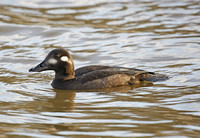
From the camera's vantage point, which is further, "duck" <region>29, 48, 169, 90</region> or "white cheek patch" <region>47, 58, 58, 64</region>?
"white cheek patch" <region>47, 58, 58, 64</region>

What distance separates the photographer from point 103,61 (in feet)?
38.9

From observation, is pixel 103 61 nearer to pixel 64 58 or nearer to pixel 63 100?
Answer: pixel 64 58

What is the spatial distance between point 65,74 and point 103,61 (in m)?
2.14

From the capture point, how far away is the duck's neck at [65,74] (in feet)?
32.2

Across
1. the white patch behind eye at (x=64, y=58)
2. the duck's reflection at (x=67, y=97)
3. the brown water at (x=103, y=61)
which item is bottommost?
the duck's reflection at (x=67, y=97)

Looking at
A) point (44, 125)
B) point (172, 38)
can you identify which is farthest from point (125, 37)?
point (44, 125)

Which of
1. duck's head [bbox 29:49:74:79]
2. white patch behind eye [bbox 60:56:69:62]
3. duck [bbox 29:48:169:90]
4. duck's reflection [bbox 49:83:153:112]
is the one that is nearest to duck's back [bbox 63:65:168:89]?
duck [bbox 29:48:169:90]

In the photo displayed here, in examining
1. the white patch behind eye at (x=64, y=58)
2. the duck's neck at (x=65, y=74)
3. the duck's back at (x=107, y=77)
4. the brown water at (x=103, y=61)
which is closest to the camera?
the brown water at (x=103, y=61)

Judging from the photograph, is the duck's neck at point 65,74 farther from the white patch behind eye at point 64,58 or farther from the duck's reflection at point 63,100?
the duck's reflection at point 63,100

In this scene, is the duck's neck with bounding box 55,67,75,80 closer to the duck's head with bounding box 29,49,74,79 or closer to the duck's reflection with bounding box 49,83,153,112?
the duck's head with bounding box 29,49,74,79

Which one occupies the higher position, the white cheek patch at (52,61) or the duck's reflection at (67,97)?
the white cheek patch at (52,61)

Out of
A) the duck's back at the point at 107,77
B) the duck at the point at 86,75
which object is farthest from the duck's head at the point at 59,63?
the duck's back at the point at 107,77

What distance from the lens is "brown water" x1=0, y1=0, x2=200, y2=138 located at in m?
7.03

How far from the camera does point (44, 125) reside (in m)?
7.05
